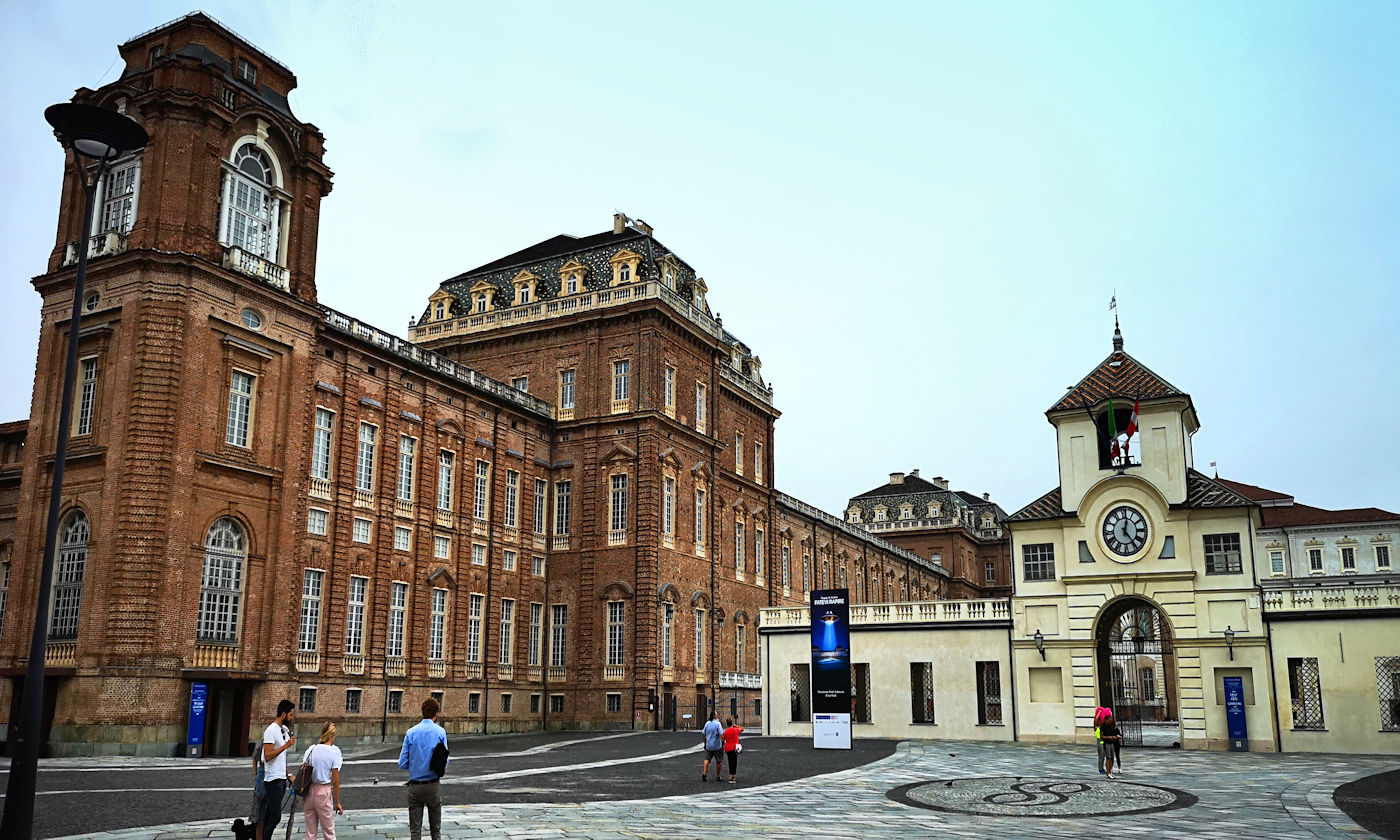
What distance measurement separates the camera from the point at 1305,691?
1452 inches

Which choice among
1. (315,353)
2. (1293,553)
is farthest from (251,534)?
(1293,553)

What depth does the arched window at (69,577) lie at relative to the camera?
3312 cm

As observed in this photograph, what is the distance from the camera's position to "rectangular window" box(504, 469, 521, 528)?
50.0 meters

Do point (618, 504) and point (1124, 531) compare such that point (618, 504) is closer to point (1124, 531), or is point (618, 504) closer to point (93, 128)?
point (1124, 531)

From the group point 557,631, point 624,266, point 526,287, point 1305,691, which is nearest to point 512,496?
point 557,631

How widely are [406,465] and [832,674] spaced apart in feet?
64.1

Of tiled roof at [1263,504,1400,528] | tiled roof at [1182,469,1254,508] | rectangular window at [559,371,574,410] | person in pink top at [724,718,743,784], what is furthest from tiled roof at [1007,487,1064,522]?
tiled roof at [1263,504,1400,528]

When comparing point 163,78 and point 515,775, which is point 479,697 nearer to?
point 515,775

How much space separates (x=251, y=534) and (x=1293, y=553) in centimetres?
6887

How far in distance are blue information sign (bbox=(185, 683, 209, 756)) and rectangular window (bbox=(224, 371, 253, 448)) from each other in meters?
7.69

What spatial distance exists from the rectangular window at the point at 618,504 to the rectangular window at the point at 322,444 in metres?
15.4

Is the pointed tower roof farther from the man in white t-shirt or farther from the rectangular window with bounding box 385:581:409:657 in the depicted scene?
the man in white t-shirt

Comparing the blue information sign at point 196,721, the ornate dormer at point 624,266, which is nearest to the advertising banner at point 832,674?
the blue information sign at point 196,721

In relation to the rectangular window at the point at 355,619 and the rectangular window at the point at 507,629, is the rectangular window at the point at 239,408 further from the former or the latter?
the rectangular window at the point at 507,629
